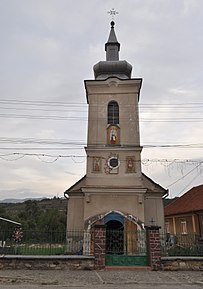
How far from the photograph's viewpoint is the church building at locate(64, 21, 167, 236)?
1739 centimetres

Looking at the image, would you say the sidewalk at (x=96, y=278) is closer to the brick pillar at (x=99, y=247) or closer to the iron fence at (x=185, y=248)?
the brick pillar at (x=99, y=247)

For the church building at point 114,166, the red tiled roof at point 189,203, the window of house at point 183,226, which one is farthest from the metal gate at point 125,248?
the window of house at point 183,226

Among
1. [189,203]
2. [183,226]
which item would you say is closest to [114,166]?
[189,203]

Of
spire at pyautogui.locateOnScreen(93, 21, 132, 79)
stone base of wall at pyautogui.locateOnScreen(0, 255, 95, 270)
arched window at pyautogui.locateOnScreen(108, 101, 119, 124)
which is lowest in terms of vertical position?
stone base of wall at pyautogui.locateOnScreen(0, 255, 95, 270)

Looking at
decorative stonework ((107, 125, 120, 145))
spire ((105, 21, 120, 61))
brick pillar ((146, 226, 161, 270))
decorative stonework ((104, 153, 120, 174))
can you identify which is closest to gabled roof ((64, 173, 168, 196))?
decorative stonework ((104, 153, 120, 174))

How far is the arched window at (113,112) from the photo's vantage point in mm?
19798

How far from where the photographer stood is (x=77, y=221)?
1916 cm

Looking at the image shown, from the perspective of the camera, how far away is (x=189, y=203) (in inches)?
1056

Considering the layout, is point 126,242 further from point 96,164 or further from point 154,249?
point 96,164

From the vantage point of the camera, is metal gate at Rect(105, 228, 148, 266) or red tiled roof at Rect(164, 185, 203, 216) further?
red tiled roof at Rect(164, 185, 203, 216)

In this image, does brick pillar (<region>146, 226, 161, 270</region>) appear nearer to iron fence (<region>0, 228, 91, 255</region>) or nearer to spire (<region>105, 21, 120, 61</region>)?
iron fence (<region>0, 228, 91, 255</region>)

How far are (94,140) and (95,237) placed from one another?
7745 millimetres

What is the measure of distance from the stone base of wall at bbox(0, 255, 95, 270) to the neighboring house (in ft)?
45.6

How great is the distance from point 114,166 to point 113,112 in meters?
3.75
